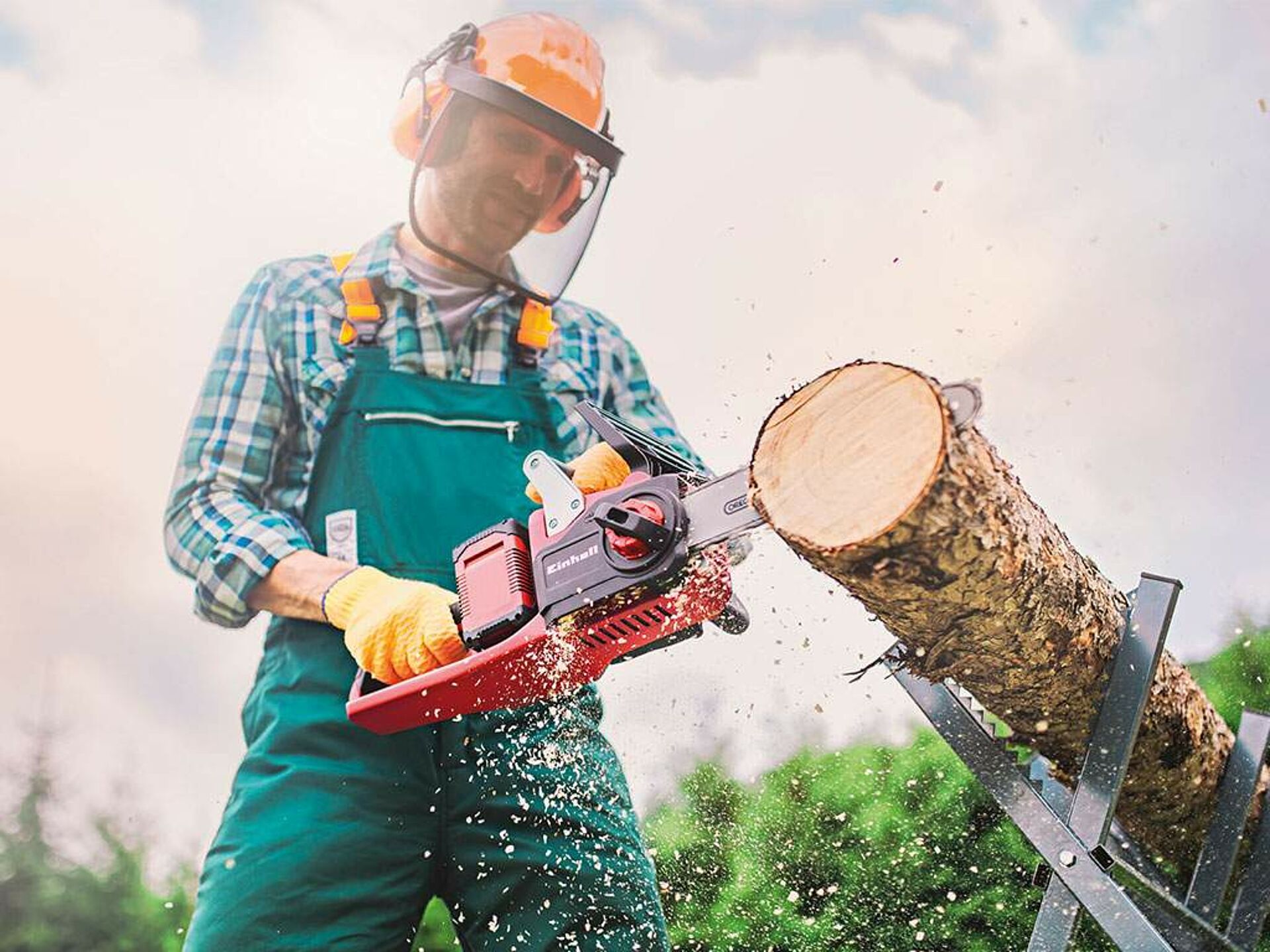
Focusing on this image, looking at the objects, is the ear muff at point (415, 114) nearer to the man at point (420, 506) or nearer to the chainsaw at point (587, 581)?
the man at point (420, 506)

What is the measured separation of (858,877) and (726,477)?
2.46m

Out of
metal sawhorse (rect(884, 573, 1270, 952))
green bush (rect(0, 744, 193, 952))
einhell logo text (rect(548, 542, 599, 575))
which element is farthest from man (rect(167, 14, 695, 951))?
green bush (rect(0, 744, 193, 952))

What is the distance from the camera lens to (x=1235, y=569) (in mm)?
3428

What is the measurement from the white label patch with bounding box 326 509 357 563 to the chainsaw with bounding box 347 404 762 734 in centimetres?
56

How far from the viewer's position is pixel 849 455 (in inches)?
44.8

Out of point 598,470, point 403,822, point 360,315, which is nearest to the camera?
point 598,470

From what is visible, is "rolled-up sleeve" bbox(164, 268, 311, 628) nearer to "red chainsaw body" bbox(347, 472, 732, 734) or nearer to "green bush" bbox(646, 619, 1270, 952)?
"red chainsaw body" bbox(347, 472, 732, 734)

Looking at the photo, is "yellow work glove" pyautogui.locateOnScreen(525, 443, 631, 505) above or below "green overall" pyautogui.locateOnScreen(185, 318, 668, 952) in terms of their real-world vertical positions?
above

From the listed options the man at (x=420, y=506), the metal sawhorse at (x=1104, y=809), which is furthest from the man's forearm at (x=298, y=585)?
the metal sawhorse at (x=1104, y=809)

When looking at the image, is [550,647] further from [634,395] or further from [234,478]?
[634,395]

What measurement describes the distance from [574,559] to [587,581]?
40 millimetres

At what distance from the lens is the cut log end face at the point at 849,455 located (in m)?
1.10

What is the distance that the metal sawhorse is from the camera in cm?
137

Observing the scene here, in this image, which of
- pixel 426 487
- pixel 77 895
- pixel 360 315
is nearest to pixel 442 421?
pixel 426 487
